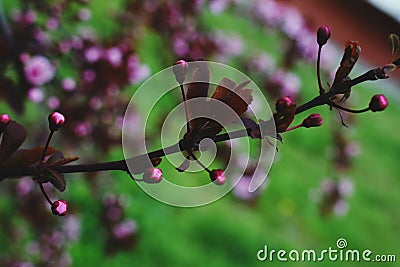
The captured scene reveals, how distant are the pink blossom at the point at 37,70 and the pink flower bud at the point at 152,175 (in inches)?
27.1

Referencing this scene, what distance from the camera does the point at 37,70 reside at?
4.50 feet

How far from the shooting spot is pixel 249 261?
2.60 meters

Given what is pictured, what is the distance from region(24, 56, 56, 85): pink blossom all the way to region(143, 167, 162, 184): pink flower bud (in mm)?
688

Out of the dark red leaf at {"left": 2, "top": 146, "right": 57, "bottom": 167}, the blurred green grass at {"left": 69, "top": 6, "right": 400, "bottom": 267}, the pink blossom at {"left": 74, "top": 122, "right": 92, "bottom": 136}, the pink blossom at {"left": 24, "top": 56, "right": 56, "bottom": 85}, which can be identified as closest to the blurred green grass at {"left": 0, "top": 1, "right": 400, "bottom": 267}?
the blurred green grass at {"left": 69, "top": 6, "right": 400, "bottom": 267}

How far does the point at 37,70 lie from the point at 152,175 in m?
0.70

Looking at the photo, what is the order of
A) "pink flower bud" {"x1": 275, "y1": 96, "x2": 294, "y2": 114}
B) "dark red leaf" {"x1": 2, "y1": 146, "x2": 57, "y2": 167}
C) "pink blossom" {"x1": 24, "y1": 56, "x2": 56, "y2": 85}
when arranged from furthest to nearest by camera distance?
"pink blossom" {"x1": 24, "y1": 56, "x2": 56, "y2": 85}, "dark red leaf" {"x1": 2, "y1": 146, "x2": 57, "y2": 167}, "pink flower bud" {"x1": 275, "y1": 96, "x2": 294, "y2": 114}

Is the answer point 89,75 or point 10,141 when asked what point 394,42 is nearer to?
point 10,141

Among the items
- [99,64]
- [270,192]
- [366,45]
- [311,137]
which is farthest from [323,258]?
[366,45]

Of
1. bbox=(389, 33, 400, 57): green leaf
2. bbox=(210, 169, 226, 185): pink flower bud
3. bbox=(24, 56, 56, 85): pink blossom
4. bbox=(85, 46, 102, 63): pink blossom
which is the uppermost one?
bbox=(85, 46, 102, 63): pink blossom

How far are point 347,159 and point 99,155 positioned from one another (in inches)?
41.0

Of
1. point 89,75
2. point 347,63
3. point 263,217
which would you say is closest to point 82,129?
point 89,75

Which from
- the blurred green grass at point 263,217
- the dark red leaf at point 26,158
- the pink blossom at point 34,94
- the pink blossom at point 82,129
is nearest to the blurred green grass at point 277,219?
the blurred green grass at point 263,217

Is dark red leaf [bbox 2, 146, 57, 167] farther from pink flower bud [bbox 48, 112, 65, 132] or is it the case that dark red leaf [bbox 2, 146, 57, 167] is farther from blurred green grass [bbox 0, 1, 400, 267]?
blurred green grass [bbox 0, 1, 400, 267]

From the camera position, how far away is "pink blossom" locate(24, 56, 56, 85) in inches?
53.9
